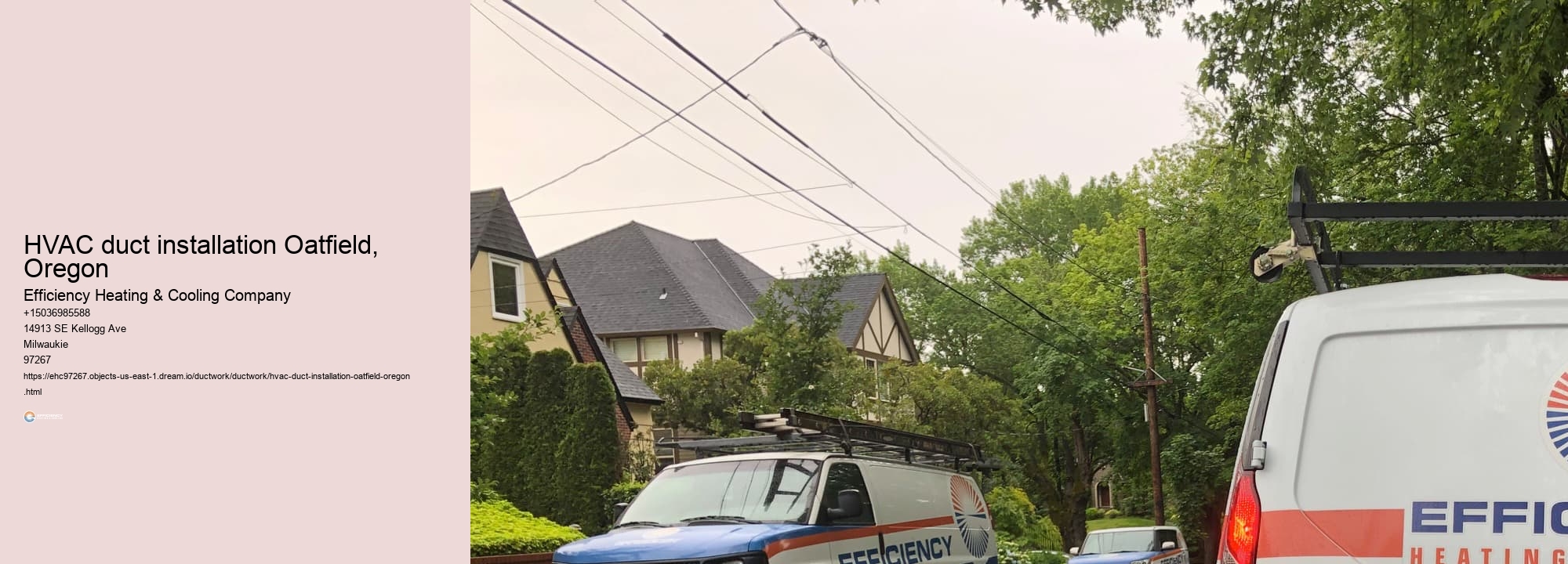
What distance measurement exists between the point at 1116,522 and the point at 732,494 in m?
58.8

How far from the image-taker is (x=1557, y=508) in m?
3.78

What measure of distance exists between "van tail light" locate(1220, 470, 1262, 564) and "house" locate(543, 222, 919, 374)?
3672cm

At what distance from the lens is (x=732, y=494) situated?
1023 cm

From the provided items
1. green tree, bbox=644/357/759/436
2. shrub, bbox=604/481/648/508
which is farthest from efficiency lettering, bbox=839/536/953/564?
green tree, bbox=644/357/759/436

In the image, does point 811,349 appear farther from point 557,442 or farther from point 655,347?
point 655,347

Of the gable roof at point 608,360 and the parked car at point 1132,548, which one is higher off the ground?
the gable roof at point 608,360

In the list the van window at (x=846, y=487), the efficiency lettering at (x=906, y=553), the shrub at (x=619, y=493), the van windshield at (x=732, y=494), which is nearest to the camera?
the van windshield at (x=732, y=494)

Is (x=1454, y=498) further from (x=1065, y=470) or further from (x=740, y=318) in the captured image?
(x=1065, y=470)

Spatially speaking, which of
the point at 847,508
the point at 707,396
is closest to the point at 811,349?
the point at 707,396

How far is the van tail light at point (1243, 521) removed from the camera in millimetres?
4090

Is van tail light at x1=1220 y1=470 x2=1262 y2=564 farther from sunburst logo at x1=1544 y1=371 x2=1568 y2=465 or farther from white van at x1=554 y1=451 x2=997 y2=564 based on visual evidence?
white van at x1=554 y1=451 x2=997 y2=564

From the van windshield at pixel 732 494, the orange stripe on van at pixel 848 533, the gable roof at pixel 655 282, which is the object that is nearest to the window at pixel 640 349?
the gable roof at pixel 655 282

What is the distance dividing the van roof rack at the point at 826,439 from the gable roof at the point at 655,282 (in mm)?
29541

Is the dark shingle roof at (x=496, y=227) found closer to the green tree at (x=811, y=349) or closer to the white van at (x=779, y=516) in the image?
the green tree at (x=811, y=349)
